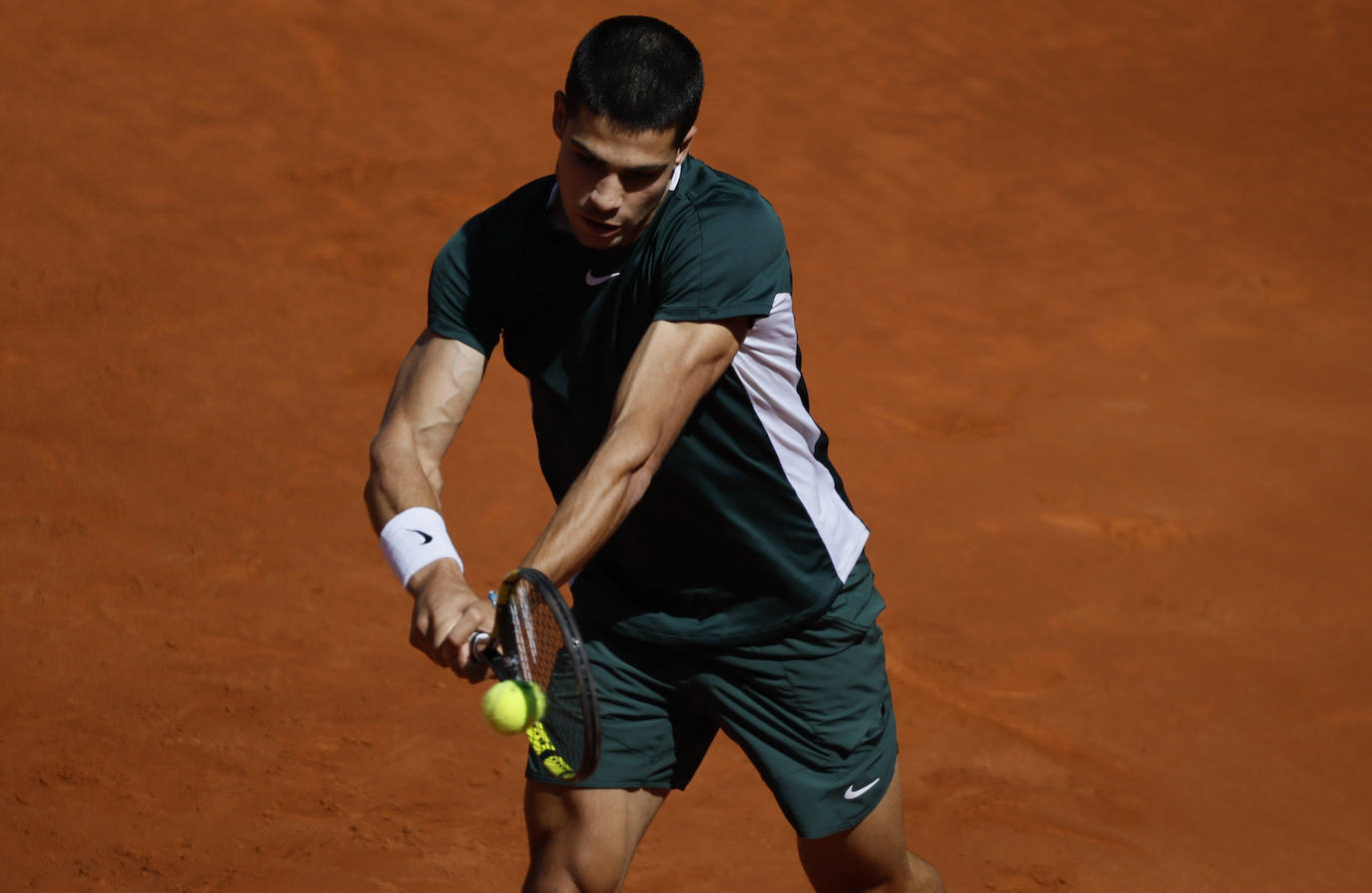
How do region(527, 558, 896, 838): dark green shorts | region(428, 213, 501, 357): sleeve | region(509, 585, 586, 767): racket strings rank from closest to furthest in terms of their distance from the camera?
region(509, 585, 586, 767): racket strings → region(428, 213, 501, 357): sleeve → region(527, 558, 896, 838): dark green shorts

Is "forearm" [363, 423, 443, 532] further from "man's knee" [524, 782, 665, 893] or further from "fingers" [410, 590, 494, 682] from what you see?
"man's knee" [524, 782, 665, 893]

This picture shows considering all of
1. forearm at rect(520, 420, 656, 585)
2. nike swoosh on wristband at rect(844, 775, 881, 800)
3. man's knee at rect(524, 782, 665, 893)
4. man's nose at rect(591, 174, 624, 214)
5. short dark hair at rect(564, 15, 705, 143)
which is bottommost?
man's knee at rect(524, 782, 665, 893)

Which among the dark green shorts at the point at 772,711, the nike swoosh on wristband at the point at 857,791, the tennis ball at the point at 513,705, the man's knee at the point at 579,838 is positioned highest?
the tennis ball at the point at 513,705

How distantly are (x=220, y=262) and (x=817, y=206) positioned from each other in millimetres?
3584

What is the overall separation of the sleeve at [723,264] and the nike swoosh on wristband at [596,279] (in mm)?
166

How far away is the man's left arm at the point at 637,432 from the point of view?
9.38 ft

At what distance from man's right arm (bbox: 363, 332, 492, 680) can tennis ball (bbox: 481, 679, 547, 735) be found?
5 centimetres

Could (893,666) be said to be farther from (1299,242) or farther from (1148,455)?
(1299,242)

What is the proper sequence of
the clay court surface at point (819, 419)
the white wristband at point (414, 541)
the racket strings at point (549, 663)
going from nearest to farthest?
the racket strings at point (549, 663) < the white wristband at point (414, 541) < the clay court surface at point (819, 419)

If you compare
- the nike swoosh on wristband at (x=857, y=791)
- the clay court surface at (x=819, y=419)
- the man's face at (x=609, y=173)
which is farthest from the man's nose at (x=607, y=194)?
the clay court surface at (x=819, y=419)

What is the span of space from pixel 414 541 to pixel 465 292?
25.3 inches

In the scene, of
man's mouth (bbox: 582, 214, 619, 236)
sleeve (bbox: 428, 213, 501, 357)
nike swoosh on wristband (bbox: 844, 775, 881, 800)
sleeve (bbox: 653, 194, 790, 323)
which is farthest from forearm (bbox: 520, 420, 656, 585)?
nike swoosh on wristband (bbox: 844, 775, 881, 800)

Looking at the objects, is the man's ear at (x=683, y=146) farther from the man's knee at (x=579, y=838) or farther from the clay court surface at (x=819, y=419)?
the clay court surface at (x=819, y=419)

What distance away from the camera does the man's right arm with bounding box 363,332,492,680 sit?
2.78 metres
